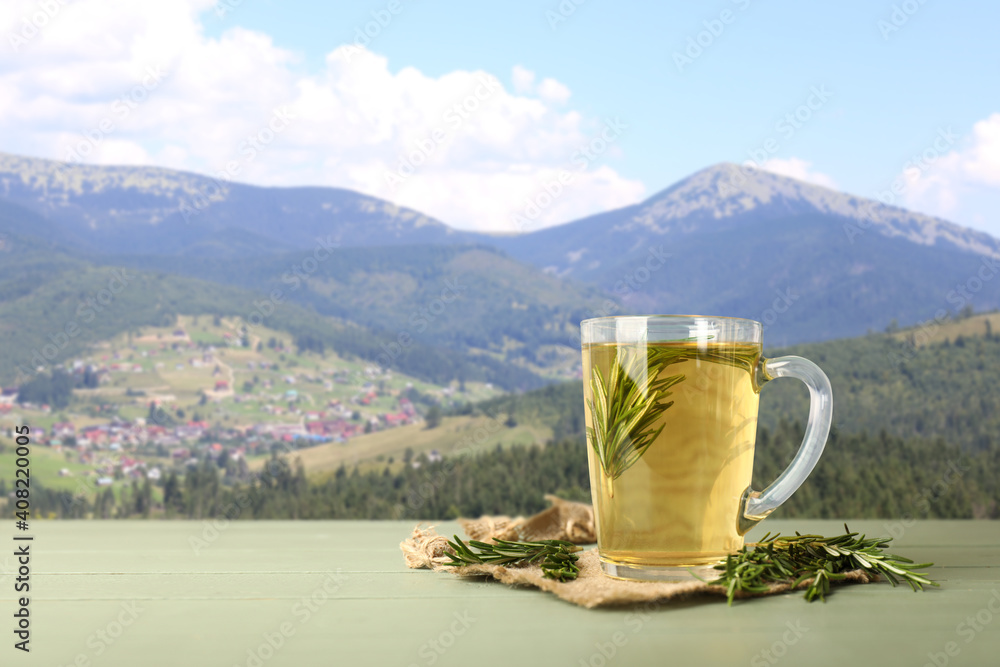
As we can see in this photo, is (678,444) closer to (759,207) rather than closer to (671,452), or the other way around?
(671,452)

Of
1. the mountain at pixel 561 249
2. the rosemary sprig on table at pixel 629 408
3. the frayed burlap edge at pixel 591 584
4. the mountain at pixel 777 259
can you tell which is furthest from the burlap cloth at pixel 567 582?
the mountain at pixel 777 259

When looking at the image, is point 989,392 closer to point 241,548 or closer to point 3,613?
point 241,548

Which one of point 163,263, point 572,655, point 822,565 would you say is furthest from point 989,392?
point 163,263

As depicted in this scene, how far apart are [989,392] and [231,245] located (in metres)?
32.9

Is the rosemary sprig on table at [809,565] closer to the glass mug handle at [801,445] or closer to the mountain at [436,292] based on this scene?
the glass mug handle at [801,445]

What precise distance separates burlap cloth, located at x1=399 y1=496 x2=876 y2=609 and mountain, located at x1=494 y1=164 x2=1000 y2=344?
18.0m

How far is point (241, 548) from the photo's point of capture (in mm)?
1365

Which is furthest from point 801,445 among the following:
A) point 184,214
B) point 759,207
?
point 184,214

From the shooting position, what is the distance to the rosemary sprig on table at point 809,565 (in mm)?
884

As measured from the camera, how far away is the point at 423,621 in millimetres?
799

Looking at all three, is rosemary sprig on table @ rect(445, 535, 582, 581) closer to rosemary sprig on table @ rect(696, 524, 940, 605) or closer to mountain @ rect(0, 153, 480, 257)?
rosemary sprig on table @ rect(696, 524, 940, 605)

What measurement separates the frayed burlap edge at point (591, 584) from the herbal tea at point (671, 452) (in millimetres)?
51

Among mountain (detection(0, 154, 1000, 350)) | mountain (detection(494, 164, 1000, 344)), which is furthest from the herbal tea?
mountain (detection(494, 164, 1000, 344))

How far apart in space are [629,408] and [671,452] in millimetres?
71
